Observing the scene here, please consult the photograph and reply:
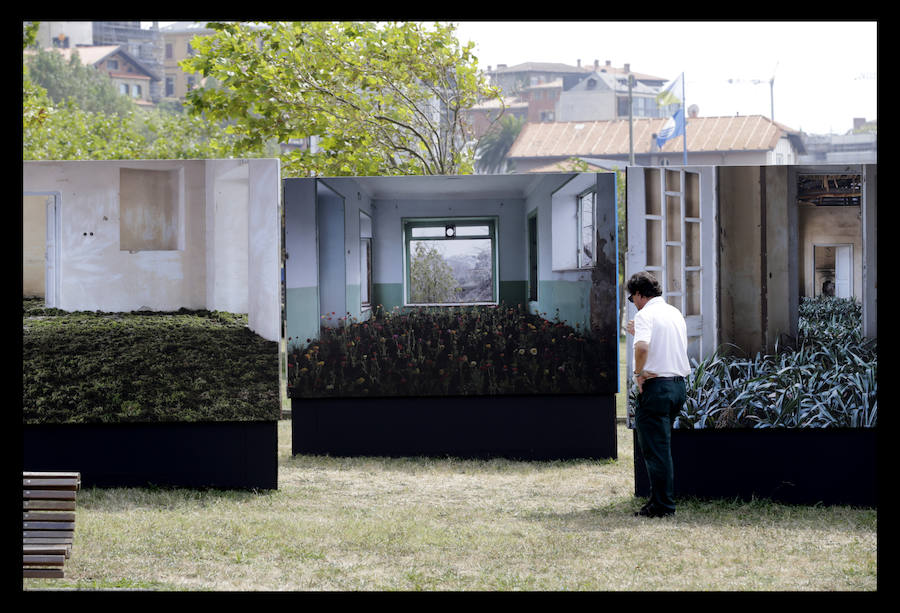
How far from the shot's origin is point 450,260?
366 inches

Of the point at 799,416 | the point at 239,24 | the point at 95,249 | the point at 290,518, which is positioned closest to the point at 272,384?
the point at 290,518

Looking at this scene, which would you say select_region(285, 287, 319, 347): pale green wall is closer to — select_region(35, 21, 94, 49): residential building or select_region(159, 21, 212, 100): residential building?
select_region(35, 21, 94, 49): residential building

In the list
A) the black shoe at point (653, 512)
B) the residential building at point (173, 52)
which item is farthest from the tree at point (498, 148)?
the black shoe at point (653, 512)

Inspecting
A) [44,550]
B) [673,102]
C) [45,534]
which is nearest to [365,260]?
[45,534]

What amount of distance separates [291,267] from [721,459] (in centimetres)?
387

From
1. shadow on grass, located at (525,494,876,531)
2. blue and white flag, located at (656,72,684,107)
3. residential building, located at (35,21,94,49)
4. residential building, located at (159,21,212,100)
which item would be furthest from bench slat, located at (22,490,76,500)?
residential building, located at (159,21,212,100)

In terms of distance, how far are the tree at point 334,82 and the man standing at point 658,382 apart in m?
7.81

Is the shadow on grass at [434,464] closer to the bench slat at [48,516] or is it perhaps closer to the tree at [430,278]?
the tree at [430,278]

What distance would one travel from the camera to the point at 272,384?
8062 mm

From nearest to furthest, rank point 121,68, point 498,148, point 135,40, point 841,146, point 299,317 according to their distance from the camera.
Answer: point 299,317 → point 498,148 → point 841,146 → point 121,68 → point 135,40

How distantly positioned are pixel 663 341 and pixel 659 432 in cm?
64

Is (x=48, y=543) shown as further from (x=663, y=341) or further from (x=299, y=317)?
(x=663, y=341)

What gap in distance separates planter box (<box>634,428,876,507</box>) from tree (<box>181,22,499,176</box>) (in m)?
7.87
